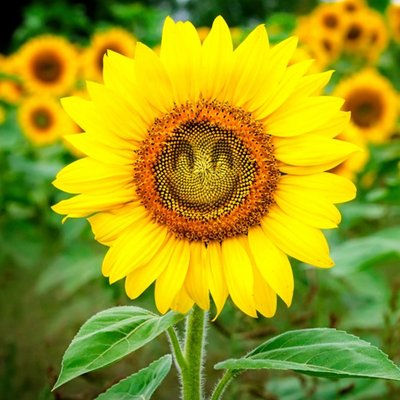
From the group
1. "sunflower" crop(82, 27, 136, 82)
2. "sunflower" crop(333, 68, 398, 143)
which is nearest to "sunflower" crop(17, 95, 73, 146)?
"sunflower" crop(82, 27, 136, 82)

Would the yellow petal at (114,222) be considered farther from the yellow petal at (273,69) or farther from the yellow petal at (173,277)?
the yellow petal at (273,69)

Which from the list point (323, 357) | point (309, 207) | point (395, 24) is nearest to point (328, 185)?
point (309, 207)

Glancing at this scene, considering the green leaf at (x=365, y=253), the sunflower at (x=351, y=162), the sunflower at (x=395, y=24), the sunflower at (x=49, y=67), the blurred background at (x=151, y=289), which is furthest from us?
the sunflower at (x=395, y=24)

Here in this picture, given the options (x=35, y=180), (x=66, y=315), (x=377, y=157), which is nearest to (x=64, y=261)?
(x=66, y=315)

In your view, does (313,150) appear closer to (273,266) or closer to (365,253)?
(273,266)

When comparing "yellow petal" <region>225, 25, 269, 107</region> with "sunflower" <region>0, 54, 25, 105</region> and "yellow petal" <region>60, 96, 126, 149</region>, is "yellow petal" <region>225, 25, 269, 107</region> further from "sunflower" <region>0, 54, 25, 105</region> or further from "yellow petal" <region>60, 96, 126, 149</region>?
"sunflower" <region>0, 54, 25, 105</region>

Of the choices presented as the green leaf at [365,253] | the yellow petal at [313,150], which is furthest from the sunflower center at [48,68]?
the yellow petal at [313,150]

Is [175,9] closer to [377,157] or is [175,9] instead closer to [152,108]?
[377,157]
